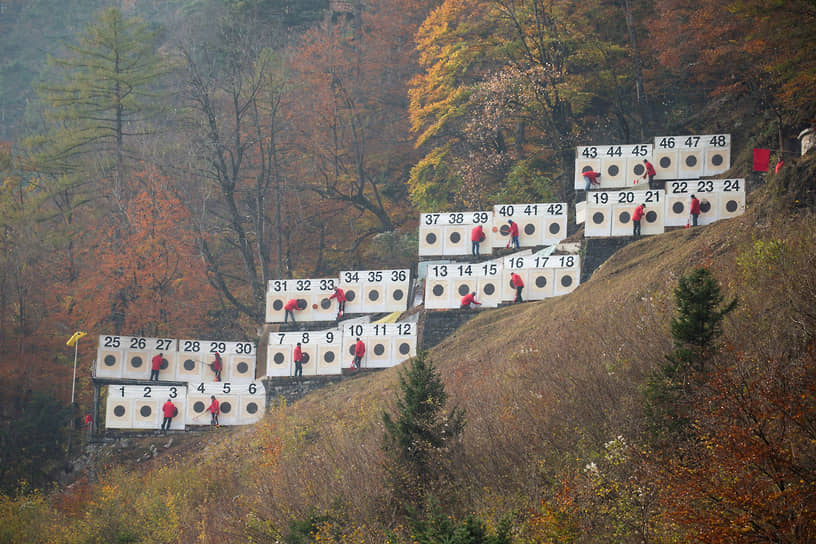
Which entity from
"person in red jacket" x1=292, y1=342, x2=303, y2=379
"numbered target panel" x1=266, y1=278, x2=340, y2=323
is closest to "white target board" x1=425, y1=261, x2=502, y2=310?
"numbered target panel" x1=266, y1=278, x2=340, y2=323

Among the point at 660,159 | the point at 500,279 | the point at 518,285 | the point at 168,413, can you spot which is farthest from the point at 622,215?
the point at 168,413

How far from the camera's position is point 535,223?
35.4m

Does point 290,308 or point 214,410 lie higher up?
point 290,308

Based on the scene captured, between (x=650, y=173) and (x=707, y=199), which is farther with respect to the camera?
(x=650, y=173)

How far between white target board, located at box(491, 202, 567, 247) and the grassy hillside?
5.35m

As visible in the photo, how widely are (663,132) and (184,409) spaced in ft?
82.5

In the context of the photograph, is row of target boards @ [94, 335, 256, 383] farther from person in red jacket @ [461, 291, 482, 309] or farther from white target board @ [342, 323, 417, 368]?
person in red jacket @ [461, 291, 482, 309]

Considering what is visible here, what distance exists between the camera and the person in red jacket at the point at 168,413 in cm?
3467

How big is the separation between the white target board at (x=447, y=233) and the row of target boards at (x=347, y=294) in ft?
4.91

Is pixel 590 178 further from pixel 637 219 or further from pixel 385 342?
pixel 385 342

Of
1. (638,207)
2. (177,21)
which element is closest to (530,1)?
(638,207)

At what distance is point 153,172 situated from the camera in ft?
164

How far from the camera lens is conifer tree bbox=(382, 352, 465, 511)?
55.1 ft

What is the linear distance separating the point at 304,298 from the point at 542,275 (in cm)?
1033
